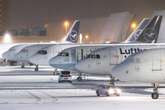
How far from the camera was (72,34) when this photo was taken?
→ 8912 centimetres

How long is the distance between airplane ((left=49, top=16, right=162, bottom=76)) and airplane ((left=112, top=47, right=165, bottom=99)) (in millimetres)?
9012

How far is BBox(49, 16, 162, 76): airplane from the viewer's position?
38.4 m

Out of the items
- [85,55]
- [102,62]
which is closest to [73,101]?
[102,62]

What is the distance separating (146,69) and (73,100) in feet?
12.3

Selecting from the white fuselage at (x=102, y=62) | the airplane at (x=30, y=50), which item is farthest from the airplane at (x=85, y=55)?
the airplane at (x=30, y=50)

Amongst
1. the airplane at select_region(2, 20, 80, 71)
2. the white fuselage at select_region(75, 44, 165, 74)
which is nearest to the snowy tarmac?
the white fuselage at select_region(75, 44, 165, 74)

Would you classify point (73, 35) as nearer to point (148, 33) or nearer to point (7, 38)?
point (148, 33)

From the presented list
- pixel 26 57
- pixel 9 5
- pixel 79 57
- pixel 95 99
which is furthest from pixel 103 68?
pixel 9 5

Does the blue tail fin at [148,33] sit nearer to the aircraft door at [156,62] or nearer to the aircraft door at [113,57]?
the aircraft door at [113,57]

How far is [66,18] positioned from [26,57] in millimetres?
62918

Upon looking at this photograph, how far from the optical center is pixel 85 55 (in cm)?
4384

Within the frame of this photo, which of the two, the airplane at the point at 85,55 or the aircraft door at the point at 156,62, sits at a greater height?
the airplane at the point at 85,55

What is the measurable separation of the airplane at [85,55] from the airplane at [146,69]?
9012mm

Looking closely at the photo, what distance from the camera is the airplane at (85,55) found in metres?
38.4
